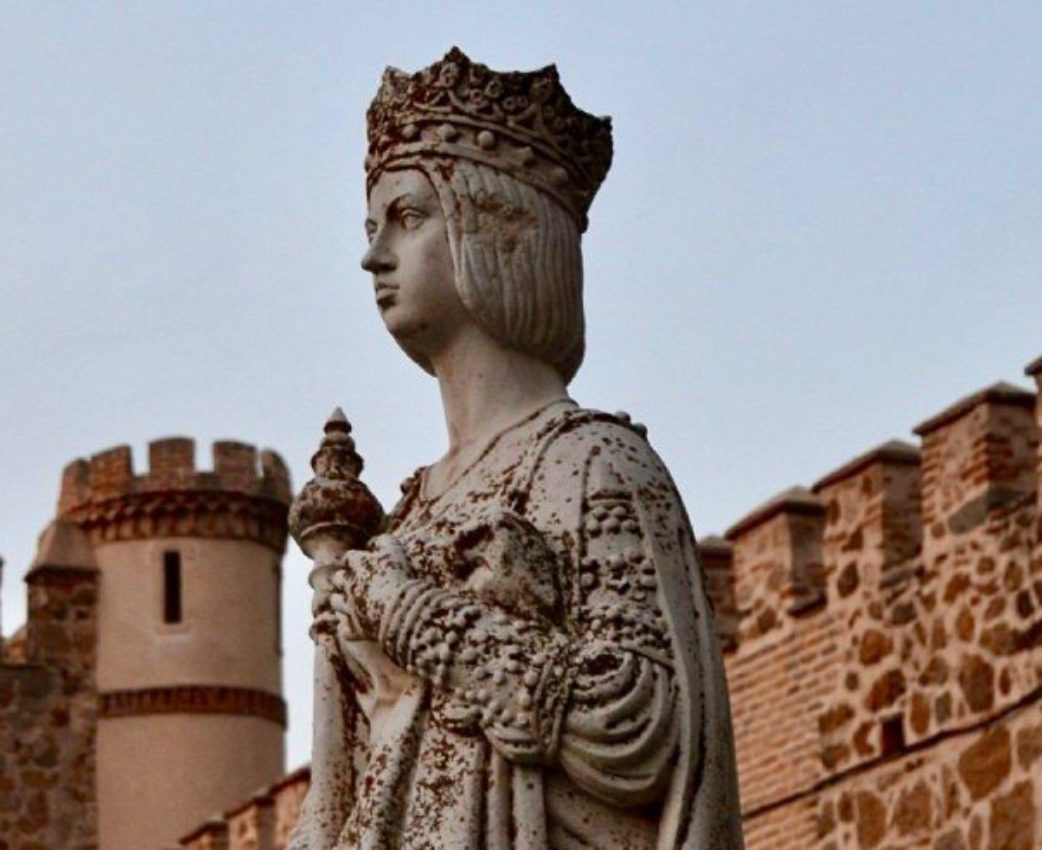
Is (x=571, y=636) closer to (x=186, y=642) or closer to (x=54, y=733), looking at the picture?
(x=54, y=733)

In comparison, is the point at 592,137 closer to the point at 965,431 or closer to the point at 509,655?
the point at 509,655

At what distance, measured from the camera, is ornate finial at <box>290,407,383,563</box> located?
6.92 m

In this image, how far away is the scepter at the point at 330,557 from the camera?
682 centimetres

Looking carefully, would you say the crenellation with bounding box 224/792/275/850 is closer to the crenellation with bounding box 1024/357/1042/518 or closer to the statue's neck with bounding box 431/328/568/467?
the crenellation with bounding box 1024/357/1042/518

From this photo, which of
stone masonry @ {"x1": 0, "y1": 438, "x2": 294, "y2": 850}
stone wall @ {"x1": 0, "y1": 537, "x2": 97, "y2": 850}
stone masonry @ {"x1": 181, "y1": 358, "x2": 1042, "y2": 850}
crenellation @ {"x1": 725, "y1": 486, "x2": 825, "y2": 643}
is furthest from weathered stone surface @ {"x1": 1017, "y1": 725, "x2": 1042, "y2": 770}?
stone masonry @ {"x1": 0, "y1": 438, "x2": 294, "y2": 850}

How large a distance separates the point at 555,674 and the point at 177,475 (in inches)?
1406

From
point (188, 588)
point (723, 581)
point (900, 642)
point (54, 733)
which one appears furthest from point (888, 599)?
point (188, 588)

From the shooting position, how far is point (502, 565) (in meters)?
6.49

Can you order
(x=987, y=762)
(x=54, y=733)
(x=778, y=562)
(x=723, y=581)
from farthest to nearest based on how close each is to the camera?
(x=54, y=733) → (x=723, y=581) → (x=778, y=562) → (x=987, y=762)

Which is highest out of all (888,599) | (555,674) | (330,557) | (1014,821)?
(888,599)

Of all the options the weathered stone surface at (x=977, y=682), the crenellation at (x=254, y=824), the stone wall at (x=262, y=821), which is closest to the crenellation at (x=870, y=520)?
the weathered stone surface at (x=977, y=682)


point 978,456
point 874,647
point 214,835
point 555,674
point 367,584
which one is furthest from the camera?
point 214,835

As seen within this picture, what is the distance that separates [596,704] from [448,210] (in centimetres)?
97

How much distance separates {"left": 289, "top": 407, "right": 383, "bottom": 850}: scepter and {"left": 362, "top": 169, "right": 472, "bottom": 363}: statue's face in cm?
23
